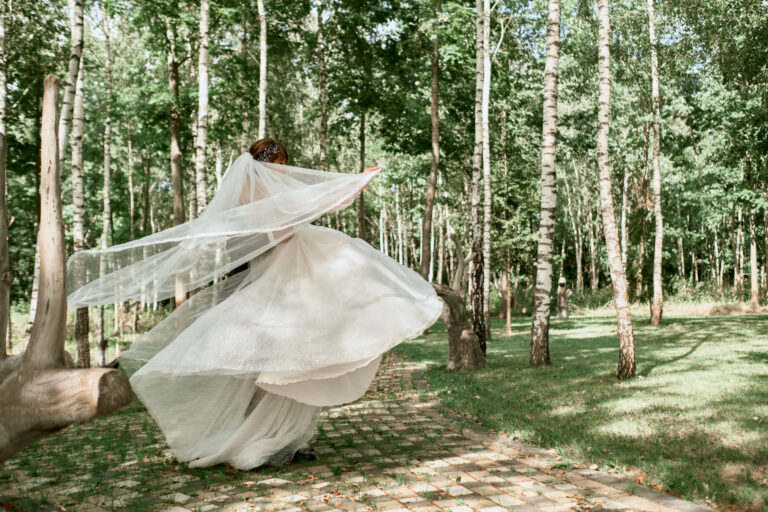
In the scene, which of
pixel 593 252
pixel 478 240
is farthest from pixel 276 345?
pixel 593 252

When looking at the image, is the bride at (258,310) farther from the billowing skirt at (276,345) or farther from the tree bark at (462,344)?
the tree bark at (462,344)

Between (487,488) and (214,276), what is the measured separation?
2.85 m

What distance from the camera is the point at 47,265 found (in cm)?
338

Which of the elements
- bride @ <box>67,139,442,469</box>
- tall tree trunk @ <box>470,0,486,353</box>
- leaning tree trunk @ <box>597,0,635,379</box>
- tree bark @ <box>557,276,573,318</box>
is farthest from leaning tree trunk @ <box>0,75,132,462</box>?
tree bark @ <box>557,276,573,318</box>

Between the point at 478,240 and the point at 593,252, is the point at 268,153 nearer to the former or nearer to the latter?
the point at 478,240

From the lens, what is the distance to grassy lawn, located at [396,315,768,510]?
5035 millimetres

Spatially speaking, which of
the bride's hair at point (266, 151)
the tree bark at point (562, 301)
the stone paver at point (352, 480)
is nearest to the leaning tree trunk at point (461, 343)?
the stone paver at point (352, 480)

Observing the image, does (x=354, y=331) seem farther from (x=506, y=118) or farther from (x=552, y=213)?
(x=506, y=118)

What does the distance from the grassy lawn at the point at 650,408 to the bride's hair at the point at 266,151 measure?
12.9 feet

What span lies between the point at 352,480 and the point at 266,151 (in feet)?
10.1

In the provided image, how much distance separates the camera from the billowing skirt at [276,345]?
4.77 metres

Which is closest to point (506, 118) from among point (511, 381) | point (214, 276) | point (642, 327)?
point (642, 327)

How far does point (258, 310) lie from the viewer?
196 inches

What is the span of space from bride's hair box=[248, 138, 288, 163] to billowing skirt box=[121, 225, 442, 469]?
877 mm
